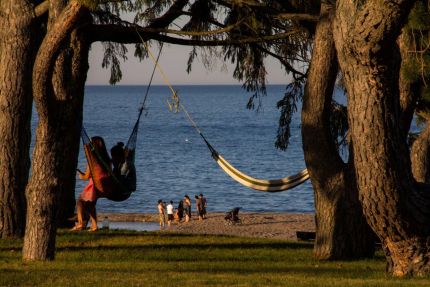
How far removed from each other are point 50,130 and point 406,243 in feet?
12.1

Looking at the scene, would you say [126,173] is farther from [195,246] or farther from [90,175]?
[195,246]

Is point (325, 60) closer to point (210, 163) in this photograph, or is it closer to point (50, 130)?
point (50, 130)

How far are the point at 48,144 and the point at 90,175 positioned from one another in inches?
127

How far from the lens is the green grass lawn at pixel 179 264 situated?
9.21 metres

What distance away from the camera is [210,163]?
75.8 metres

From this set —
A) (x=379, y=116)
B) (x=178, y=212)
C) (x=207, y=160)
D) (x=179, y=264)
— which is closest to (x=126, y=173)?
(x=179, y=264)

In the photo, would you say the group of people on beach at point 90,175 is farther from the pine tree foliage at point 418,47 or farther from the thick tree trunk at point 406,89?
the pine tree foliage at point 418,47

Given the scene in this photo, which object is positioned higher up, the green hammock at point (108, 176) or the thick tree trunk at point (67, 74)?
the thick tree trunk at point (67, 74)

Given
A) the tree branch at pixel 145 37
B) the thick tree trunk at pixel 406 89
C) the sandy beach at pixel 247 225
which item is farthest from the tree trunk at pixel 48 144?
the sandy beach at pixel 247 225

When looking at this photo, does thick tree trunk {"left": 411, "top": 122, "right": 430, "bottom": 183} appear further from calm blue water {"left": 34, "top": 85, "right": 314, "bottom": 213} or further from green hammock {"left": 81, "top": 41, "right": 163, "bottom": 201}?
green hammock {"left": 81, "top": 41, "right": 163, "bottom": 201}

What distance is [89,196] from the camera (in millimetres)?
13953

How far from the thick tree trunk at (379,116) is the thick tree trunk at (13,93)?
528 cm

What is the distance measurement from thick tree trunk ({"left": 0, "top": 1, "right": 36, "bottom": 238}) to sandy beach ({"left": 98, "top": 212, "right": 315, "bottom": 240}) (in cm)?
1709

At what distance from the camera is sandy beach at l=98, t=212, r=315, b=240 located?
31.4 meters
